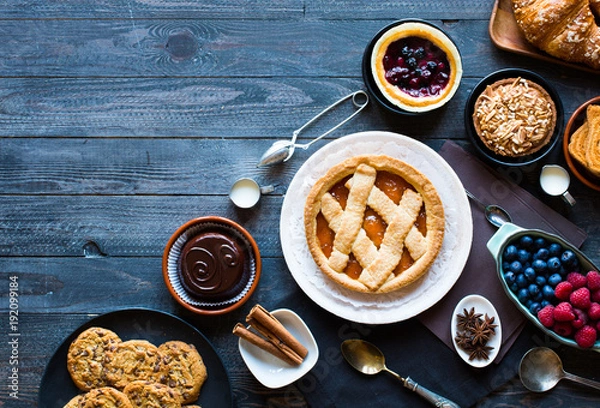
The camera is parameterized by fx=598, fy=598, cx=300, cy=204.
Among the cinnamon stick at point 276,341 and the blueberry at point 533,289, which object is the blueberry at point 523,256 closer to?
the blueberry at point 533,289

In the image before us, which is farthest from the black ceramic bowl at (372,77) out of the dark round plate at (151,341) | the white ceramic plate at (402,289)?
the dark round plate at (151,341)

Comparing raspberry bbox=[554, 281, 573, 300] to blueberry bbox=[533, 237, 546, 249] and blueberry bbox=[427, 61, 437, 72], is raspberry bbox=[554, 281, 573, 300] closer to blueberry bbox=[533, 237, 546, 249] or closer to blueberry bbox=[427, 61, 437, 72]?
blueberry bbox=[533, 237, 546, 249]

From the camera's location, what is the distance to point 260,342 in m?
2.67

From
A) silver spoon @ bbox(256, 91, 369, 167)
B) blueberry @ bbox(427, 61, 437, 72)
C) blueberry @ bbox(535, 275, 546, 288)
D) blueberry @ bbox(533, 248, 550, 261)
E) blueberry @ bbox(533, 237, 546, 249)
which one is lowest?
blueberry @ bbox(535, 275, 546, 288)

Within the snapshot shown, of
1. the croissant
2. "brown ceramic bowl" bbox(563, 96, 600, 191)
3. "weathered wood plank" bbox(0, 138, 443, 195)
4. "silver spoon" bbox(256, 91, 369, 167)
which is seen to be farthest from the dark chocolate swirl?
the croissant

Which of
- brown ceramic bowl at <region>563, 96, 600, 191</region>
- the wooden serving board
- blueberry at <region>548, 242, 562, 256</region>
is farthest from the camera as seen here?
the wooden serving board

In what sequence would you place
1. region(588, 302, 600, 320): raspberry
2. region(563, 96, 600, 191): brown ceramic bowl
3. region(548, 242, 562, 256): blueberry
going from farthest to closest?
region(563, 96, 600, 191): brown ceramic bowl
region(548, 242, 562, 256): blueberry
region(588, 302, 600, 320): raspberry

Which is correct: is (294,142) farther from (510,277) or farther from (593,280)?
(593,280)

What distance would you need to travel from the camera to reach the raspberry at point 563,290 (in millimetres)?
Result: 2573

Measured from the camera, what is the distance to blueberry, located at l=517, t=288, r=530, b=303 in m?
2.66

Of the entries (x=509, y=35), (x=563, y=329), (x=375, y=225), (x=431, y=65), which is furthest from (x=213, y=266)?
(x=509, y=35)

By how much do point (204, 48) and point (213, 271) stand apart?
1105 millimetres

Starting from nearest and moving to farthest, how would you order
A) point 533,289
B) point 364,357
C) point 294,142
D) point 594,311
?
point 594,311
point 533,289
point 364,357
point 294,142

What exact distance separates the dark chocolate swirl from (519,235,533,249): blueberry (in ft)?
4.12
